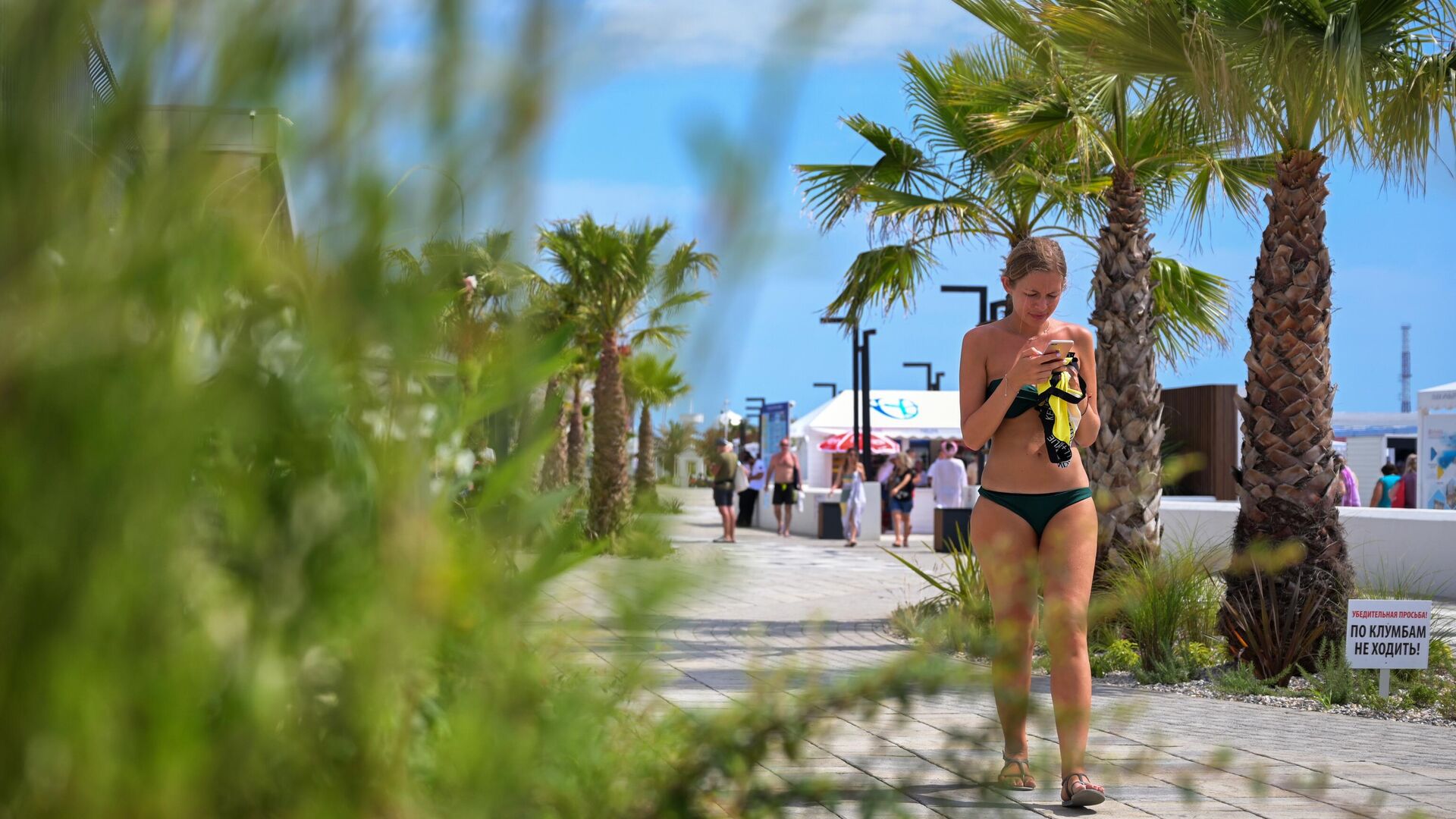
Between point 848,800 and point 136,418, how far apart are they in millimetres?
808

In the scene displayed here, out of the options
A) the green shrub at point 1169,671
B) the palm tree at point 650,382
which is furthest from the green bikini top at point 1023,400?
the green shrub at point 1169,671

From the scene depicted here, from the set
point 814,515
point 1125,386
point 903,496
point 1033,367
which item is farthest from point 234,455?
point 814,515

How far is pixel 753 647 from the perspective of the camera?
141cm

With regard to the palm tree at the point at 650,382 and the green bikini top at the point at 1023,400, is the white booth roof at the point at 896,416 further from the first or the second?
the palm tree at the point at 650,382

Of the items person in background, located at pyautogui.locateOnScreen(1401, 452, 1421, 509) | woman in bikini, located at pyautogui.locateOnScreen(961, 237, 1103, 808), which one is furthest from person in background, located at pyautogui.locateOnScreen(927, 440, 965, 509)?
woman in bikini, located at pyautogui.locateOnScreen(961, 237, 1103, 808)

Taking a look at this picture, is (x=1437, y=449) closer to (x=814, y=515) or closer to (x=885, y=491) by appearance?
(x=885, y=491)

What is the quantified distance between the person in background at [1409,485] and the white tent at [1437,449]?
0.10m

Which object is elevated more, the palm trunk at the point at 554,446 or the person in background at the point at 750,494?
the palm trunk at the point at 554,446

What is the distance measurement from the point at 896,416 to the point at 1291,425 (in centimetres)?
2662

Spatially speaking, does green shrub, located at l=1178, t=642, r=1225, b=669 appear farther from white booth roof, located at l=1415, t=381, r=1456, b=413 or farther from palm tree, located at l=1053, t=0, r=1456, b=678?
white booth roof, located at l=1415, t=381, r=1456, b=413

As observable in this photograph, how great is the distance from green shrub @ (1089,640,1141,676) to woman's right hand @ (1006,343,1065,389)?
423 cm

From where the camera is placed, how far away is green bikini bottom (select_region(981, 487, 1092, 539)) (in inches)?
151

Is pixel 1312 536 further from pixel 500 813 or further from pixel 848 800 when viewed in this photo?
pixel 500 813

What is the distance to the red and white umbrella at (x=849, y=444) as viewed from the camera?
31.7 meters
